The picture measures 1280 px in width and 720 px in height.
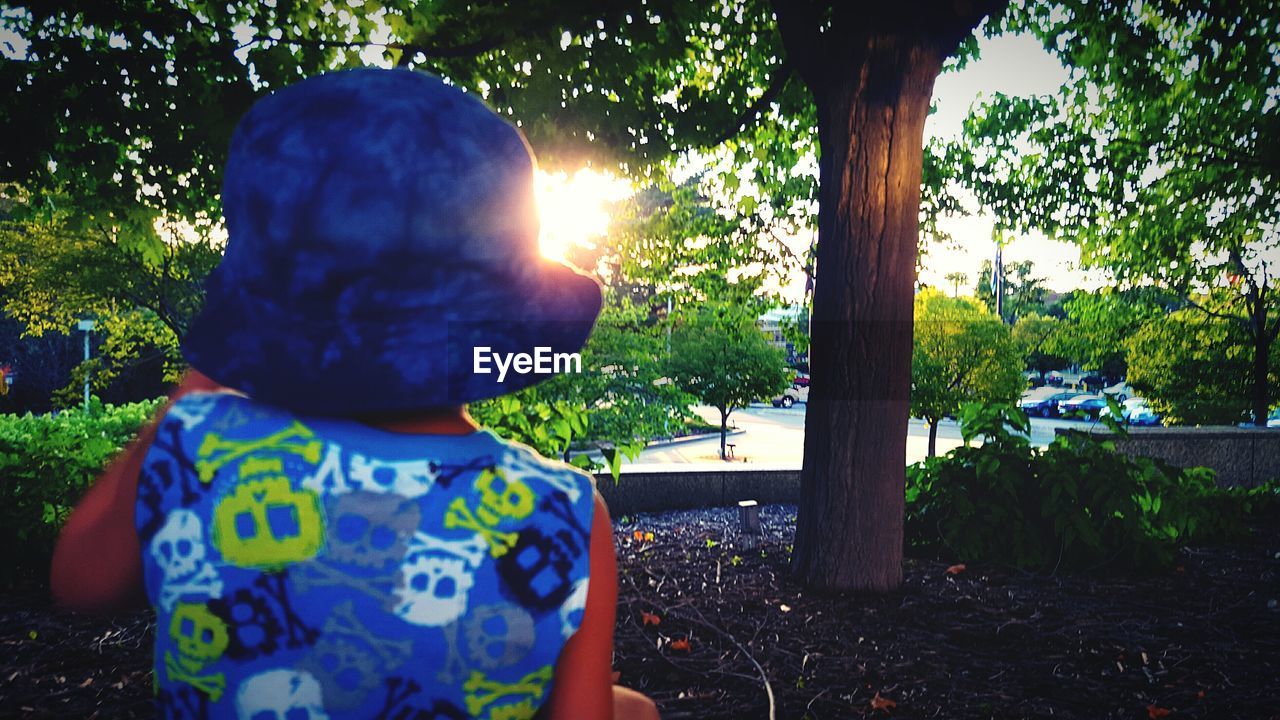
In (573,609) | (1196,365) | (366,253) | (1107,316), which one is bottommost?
(573,609)

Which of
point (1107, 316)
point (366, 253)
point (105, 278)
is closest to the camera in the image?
point (366, 253)

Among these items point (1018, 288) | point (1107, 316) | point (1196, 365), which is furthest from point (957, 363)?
point (1018, 288)

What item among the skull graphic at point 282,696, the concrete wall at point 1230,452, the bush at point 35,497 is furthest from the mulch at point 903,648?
the concrete wall at point 1230,452

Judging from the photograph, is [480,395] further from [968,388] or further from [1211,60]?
[968,388]

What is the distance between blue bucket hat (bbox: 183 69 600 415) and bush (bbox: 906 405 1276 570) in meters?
5.65

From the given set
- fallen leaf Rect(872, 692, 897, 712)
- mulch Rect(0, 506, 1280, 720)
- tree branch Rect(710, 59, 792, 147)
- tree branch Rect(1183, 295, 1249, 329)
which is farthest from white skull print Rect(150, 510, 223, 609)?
tree branch Rect(1183, 295, 1249, 329)

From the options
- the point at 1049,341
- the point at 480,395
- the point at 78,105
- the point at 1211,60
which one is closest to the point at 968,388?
the point at 1049,341

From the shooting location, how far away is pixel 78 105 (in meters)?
4.71

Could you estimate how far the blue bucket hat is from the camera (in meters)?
0.87

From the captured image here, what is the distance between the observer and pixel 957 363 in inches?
699

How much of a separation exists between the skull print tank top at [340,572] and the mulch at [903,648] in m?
2.71

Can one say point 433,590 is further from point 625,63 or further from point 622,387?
point 622,387

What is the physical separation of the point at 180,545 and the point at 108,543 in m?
0.16

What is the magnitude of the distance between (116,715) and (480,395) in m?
3.50
